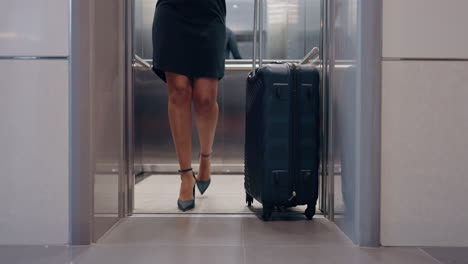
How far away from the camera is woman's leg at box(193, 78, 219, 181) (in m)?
2.15

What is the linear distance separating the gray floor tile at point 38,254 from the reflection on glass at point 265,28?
6.89ft

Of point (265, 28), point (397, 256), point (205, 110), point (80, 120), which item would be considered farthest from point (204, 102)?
point (265, 28)

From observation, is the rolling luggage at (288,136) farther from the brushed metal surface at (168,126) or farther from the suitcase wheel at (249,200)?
the brushed metal surface at (168,126)

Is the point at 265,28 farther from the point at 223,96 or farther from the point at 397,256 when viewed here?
the point at 397,256

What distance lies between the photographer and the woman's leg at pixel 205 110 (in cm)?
215

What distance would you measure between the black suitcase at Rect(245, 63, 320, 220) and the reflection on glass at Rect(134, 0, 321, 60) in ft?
3.89

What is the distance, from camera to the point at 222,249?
4.52ft

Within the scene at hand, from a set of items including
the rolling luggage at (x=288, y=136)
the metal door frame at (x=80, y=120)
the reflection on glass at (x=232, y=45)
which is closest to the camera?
the metal door frame at (x=80, y=120)

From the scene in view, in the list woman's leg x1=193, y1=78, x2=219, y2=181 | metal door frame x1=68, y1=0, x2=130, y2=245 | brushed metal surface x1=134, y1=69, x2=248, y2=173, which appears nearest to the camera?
metal door frame x1=68, y1=0, x2=130, y2=245

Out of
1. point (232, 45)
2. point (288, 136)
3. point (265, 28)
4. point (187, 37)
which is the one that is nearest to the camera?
point (288, 136)

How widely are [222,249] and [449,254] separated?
0.72 metres

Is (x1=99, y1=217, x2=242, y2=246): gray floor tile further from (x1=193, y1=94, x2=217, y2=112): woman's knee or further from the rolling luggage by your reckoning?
(x1=193, y1=94, x2=217, y2=112): woman's knee

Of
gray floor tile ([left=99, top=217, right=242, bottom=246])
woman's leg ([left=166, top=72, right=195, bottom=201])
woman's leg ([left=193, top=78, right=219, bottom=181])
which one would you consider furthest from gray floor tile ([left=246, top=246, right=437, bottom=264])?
woman's leg ([left=193, top=78, right=219, bottom=181])

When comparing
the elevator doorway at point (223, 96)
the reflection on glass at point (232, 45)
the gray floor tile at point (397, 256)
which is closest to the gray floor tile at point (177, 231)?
the gray floor tile at point (397, 256)
